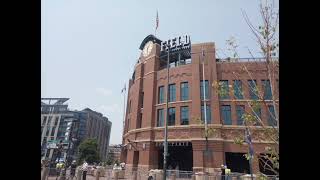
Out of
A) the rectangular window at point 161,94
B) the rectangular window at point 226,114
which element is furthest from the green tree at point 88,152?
the rectangular window at point 226,114

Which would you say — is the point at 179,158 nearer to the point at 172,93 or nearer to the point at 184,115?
the point at 184,115

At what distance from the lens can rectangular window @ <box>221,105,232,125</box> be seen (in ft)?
111

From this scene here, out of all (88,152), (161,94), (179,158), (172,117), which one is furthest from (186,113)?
(88,152)

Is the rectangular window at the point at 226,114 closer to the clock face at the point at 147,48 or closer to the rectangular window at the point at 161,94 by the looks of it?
the rectangular window at the point at 161,94

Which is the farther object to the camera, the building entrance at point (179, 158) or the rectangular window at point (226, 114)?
the building entrance at point (179, 158)

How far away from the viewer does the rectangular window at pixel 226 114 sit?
33.8 meters

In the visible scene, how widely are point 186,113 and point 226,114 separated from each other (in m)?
5.11
